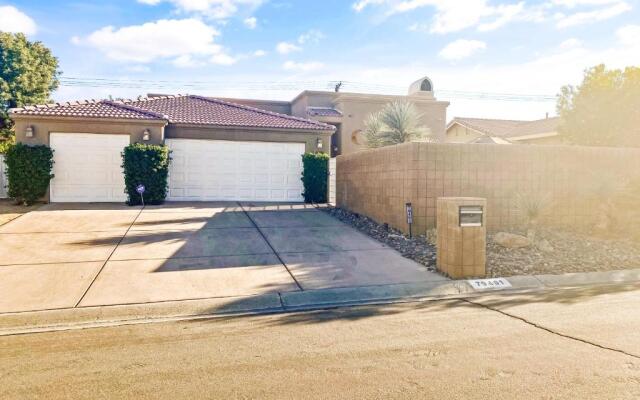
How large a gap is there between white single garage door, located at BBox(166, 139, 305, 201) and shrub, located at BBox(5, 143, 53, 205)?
14.0 ft

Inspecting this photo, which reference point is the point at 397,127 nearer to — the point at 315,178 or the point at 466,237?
the point at 315,178

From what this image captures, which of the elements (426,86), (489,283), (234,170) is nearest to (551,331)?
(489,283)

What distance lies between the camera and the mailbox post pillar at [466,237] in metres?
7.68

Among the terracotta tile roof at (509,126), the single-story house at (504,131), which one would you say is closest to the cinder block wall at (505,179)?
the single-story house at (504,131)

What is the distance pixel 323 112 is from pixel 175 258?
20.4 meters

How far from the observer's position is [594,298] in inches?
258

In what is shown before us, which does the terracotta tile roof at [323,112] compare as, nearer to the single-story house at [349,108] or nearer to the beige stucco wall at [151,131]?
the single-story house at [349,108]

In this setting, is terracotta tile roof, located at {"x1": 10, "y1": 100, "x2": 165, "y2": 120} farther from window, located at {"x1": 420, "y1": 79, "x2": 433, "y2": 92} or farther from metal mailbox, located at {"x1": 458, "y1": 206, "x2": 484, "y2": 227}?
window, located at {"x1": 420, "y1": 79, "x2": 433, "y2": 92}

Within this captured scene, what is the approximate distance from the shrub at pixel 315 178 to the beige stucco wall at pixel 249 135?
101 cm

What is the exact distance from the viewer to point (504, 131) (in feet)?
115

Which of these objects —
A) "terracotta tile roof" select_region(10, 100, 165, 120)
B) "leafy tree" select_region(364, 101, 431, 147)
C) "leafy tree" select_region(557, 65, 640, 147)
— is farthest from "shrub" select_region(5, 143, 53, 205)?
"leafy tree" select_region(557, 65, 640, 147)

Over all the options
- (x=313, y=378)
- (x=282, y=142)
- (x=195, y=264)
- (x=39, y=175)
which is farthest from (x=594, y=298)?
(x=39, y=175)

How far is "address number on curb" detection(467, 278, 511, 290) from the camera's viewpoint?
23.9 ft

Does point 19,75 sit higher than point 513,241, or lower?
Result: higher
